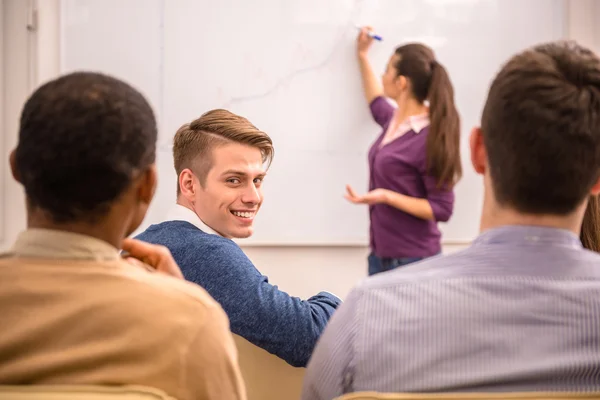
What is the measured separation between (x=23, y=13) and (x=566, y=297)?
2.68 meters

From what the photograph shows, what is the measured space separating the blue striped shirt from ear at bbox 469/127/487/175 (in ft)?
0.38

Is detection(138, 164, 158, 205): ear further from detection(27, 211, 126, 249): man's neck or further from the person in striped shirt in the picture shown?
the person in striped shirt

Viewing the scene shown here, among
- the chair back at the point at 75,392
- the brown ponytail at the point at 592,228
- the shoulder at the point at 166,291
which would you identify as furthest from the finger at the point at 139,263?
the brown ponytail at the point at 592,228

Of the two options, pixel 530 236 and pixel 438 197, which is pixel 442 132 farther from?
pixel 530 236

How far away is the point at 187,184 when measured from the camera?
1.74 metres

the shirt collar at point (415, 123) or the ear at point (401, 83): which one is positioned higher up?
the ear at point (401, 83)

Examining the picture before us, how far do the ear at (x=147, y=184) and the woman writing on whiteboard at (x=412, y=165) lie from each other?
7.08 ft

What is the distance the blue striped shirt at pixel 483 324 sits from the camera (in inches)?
33.7

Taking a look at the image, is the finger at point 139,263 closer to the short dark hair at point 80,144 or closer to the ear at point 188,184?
the short dark hair at point 80,144

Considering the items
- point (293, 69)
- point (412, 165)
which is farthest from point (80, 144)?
point (293, 69)

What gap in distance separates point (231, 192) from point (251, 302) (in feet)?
1.50

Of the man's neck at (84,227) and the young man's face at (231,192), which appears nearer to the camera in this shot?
the man's neck at (84,227)

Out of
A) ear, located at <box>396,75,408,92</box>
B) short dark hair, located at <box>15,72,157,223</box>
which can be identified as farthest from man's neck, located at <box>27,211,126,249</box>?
ear, located at <box>396,75,408,92</box>

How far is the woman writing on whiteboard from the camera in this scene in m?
3.02
